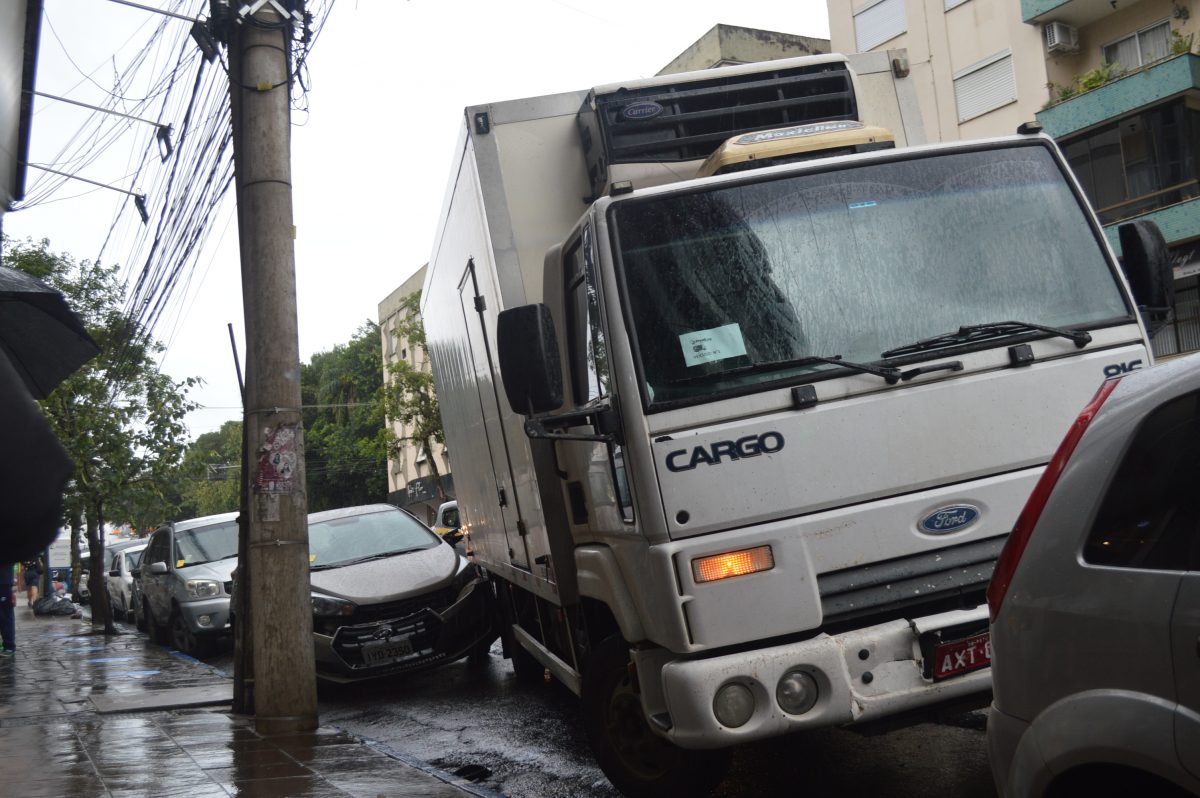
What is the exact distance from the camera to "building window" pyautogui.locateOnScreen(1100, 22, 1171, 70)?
2269cm

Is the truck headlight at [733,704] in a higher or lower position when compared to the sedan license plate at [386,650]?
higher

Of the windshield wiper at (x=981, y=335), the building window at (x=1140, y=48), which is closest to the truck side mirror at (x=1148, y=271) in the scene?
the windshield wiper at (x=981, y=335)

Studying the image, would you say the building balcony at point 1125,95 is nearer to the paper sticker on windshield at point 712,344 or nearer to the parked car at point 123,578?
the paper sticker on windshield at point 712,344

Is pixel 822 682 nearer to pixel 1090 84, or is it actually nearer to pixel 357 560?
pixel 357 560

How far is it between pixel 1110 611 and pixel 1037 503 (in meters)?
0.40

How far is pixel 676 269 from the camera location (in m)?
4.69

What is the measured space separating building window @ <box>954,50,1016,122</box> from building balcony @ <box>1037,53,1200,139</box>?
317 cm

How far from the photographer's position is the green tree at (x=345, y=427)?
58.0 m

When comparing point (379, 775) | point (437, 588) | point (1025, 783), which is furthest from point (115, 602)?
point (1025, 783)

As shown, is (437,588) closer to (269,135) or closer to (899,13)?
(269,135)

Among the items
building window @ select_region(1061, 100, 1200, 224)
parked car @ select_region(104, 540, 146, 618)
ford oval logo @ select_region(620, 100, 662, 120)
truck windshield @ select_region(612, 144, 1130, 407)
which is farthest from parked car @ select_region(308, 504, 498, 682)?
building window @ select_region(1061, 100, 1200, 224)

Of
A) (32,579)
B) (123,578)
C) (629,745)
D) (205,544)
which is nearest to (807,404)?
(629,745)

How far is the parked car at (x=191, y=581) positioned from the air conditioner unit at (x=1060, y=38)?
60.2ft

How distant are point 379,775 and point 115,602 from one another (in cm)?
2032
